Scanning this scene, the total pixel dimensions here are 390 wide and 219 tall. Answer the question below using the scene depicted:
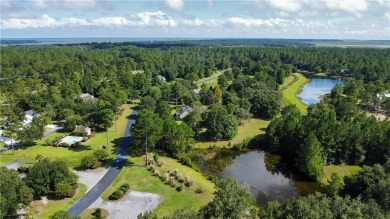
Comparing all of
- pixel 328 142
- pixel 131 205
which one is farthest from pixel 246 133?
pixel 131 205

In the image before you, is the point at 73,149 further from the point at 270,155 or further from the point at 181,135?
the point at 270,155

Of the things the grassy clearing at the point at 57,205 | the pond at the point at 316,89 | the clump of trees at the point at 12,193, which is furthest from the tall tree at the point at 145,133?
the pond at the point at 316,89

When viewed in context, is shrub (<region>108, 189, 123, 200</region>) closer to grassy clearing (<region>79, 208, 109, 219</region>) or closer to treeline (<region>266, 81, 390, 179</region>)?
grassy clearing (<region>79, 208, 109, 219</region>)

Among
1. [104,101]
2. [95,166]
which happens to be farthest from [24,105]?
[95,166]

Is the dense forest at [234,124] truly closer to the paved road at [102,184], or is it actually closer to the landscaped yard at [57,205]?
the landscaped yard at [57,205]

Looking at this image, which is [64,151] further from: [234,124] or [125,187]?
[234,124]

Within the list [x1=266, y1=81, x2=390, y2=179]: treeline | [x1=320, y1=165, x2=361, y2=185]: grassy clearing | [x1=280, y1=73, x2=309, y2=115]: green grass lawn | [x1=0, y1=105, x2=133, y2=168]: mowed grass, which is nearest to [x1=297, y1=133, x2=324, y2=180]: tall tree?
[x1=266, y1=81, x2=390, y2=179]: treeline

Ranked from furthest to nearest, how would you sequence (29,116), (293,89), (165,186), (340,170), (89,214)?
1. (293,89)
2. (29,116)
3. (340,170)
4. (165,186)
5. (89,214)
